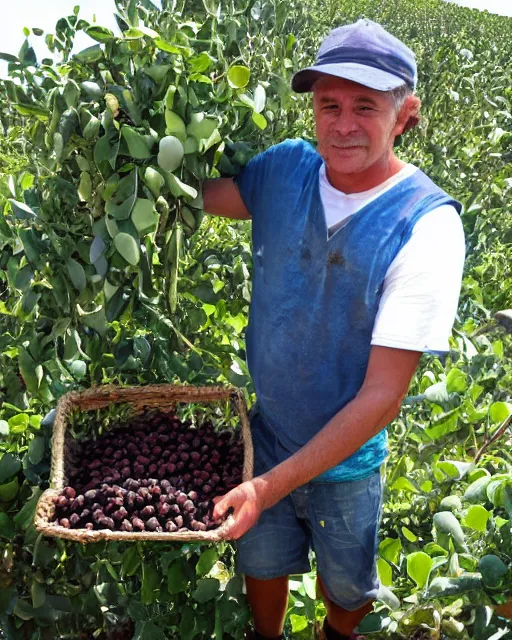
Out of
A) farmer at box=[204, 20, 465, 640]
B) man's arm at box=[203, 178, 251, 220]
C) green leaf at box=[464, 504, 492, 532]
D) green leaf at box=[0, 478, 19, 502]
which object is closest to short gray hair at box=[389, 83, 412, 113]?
farmer at box=[204, 20, 465, 640]

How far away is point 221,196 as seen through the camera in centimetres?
163

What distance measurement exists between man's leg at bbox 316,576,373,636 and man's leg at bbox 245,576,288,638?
10cm

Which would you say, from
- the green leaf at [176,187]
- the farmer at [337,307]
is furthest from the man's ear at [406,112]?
the green leaf at [176,187]

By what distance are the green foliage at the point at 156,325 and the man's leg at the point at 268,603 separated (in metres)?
0.04

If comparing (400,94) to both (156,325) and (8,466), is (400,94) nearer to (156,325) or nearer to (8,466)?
(156,325)

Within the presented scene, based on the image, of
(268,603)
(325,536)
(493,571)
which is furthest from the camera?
(268,603)

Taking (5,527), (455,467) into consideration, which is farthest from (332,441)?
(5,527)

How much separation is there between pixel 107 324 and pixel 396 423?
0.91 m

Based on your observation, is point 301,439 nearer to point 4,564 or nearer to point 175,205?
point 175,205

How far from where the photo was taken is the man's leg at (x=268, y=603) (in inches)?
67.9

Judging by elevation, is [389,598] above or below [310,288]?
below

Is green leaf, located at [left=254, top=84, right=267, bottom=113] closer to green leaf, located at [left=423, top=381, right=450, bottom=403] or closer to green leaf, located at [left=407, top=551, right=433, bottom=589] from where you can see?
green leaf, located at [left=423, top=381, right=450, bottom=403]

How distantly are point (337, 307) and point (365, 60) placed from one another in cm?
44

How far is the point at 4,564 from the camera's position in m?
1.66
